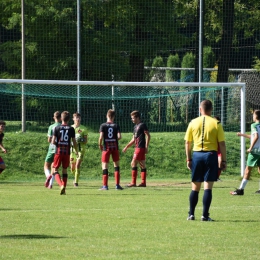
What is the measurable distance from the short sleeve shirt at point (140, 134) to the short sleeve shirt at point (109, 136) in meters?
1.30

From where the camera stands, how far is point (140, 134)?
19.8m

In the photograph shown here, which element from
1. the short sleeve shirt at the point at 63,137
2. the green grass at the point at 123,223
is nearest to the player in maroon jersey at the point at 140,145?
the green grass at the point at 123,223

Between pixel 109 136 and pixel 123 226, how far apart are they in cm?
747

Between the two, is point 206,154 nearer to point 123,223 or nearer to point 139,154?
point 123,223

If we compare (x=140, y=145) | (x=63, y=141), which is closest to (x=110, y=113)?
(x=140, y=145)

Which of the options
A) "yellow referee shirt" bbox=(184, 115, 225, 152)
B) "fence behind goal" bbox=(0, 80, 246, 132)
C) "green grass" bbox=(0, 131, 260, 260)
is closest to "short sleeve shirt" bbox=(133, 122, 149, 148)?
"green grass" bbox=(0, 131, 260, 260)

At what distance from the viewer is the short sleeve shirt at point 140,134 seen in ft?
64.8

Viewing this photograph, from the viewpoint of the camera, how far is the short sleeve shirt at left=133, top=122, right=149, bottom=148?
19750 mm

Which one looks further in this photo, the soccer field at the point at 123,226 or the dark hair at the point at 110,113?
the dark hair at the point at 110,113

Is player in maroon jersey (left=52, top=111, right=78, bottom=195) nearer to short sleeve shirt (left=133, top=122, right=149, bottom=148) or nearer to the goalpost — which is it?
short sleeve shirt (left=133, top=122, right=149, bottom=148)

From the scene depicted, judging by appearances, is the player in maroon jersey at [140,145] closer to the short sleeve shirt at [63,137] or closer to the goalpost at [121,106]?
the short sleeve shirt at [63,137]

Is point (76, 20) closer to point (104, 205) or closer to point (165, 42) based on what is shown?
point (165, 42)

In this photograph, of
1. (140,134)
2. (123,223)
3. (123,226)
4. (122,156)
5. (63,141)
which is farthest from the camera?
(122,156)

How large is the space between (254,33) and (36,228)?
27.8 meters
